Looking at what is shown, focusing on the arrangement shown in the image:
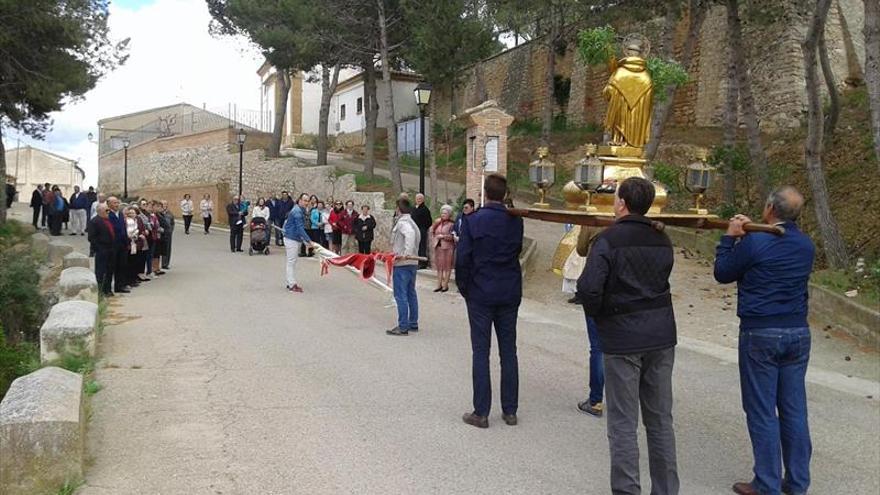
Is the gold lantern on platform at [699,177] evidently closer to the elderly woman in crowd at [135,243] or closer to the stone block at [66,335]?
the stone block at [66,335]

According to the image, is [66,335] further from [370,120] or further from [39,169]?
[39,169]

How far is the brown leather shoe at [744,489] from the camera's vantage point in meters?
4.64

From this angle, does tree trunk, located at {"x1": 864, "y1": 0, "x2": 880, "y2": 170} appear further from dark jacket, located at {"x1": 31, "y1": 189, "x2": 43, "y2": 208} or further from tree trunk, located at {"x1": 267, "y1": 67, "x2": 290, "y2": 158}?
dark jacket, located at {"x1": 31, "y1": 189, "x2": 43, "y2": 208}

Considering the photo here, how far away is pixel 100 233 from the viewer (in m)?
12.5

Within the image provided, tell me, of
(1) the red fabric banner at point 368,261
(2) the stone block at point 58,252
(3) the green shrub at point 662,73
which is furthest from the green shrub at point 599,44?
(2) the stone block at point 58,252

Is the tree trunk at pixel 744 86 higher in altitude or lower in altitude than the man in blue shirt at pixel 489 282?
higher

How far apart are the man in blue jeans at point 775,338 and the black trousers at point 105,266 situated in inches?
433

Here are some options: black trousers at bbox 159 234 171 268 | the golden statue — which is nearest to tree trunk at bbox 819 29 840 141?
the golden statue

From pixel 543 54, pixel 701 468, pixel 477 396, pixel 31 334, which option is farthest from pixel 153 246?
pixel 543 54

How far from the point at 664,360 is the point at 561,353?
181 inches

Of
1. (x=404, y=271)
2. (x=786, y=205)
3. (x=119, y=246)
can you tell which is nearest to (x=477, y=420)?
(x=786, y=205)

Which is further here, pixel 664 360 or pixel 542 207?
pixel 542 207

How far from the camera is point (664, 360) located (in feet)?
14.3

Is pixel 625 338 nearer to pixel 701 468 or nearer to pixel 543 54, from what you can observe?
pixel 701 468
